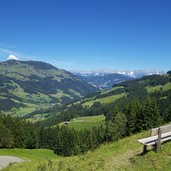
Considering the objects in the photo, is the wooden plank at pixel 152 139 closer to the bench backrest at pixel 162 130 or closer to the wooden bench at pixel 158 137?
the wooden bench at pixel 158 137

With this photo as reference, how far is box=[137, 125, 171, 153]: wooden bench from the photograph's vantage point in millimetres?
21548

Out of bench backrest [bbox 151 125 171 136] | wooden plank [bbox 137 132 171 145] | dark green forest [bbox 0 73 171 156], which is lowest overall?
dark green forest [bbox 0 73 171 156]

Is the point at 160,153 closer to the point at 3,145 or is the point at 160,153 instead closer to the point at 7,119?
the point at 3,145

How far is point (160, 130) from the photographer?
21547 millimetres

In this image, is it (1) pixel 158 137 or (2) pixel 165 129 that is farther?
(2) pixel 165 129

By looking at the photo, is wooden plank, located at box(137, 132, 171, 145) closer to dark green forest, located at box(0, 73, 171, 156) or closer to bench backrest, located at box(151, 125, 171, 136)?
bench backrest, located at box(151, 125, 171, 136)

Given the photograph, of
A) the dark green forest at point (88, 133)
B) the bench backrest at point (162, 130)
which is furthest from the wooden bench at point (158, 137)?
the dark green forest at point (88, 133)

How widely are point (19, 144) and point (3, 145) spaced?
12976 mm

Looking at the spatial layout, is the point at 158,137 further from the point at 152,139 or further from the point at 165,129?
the point at 165,129

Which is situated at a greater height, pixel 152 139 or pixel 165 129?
pixel 165 129

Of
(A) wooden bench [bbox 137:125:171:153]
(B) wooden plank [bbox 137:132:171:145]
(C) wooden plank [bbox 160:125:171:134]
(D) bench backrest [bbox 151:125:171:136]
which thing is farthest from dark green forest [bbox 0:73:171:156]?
(D) bench backrest [bbox 151:125:171:136]

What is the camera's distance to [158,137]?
21359 mm

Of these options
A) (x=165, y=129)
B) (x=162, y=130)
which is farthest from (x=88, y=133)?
(x=162, y=130)

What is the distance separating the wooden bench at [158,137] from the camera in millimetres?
21548
